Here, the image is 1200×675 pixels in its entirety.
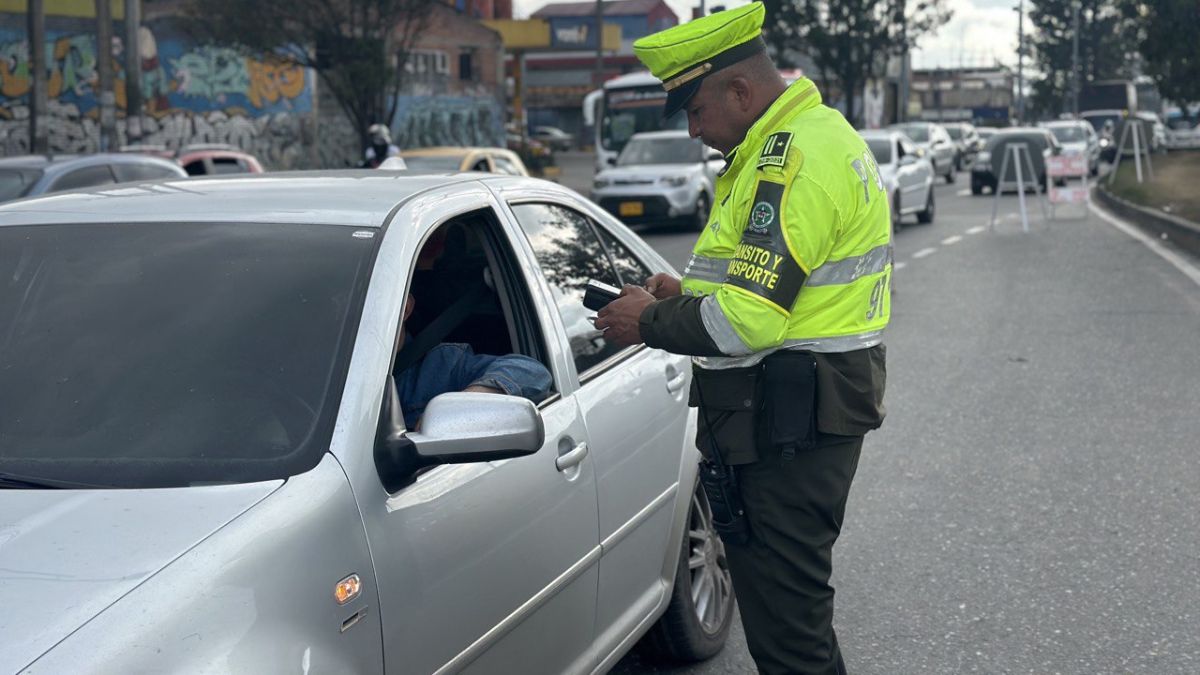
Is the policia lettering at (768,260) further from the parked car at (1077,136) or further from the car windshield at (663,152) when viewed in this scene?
the parked car at (1077,136)

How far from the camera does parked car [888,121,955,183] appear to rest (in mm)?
41562

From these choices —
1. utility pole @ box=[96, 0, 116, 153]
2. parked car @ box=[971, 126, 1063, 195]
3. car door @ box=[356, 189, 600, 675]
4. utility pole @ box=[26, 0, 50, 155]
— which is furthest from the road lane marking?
utility pole @ box=[26, 0, 50, 155]

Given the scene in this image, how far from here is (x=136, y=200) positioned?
3.62 meters

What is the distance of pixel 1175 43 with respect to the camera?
2681 centimetres

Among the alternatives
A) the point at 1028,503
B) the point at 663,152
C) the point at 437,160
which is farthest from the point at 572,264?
the point at 663,152

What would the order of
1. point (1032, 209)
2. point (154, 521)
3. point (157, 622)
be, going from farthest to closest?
1. point (1032, 209)
2. point (154, 521)
3. point (157, 622)

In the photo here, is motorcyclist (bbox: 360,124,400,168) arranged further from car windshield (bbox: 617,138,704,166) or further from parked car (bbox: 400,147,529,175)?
car windshield (bbox: 617,138,704,166)

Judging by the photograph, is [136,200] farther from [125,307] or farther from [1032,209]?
[1032,209]

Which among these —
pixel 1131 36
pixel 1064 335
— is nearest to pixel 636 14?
pixel 1131 36

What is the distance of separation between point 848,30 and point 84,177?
43.3 meters

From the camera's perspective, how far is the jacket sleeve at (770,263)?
3.03 m

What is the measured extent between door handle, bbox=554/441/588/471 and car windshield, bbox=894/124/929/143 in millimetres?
38972

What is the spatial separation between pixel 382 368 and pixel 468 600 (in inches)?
18.9

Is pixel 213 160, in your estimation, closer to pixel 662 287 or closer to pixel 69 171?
pixel 69 171
